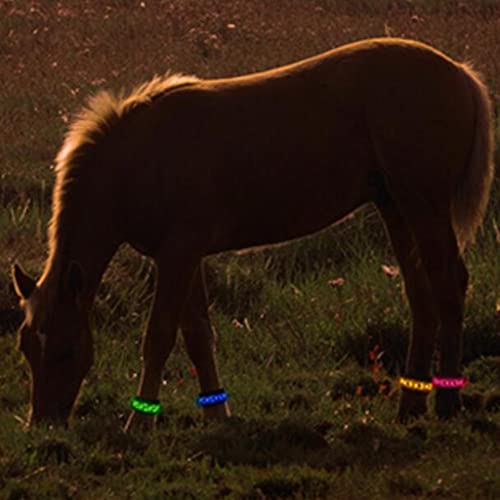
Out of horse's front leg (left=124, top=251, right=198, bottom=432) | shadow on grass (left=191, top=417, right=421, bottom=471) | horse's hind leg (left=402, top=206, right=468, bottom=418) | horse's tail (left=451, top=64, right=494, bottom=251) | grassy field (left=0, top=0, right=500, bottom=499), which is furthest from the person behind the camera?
horse's tail (left=451, top=64, right=494, bottom=251)

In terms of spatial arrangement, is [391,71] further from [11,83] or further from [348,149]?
[11,83]

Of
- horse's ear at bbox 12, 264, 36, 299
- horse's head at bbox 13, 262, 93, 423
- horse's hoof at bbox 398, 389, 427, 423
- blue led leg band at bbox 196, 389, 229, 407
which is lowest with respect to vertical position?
horse's hoof at bbox 398, 389, 427, 423

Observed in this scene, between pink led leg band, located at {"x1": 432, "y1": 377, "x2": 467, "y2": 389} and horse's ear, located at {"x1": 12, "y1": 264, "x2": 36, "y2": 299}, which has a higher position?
horse's ear, located at {"x1": 12, "y1": 264, "x2": 36, "y2": 299}

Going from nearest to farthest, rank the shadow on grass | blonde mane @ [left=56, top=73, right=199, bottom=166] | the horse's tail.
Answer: the shadow on grass
blonde mane @ [left=56, top=73, right=199, bottom=166]
the horse's tail

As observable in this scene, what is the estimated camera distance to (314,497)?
20.8 ft

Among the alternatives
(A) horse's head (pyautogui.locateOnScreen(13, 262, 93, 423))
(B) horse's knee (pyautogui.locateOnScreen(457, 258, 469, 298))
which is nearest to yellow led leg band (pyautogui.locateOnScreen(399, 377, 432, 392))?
(B) horse's knee (pyautogui.locateOnScreen(457, 258, 469, 298))

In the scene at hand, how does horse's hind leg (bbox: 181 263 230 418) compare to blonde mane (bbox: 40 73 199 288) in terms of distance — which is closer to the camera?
blonde mane (bbox: 40 73 199 288)

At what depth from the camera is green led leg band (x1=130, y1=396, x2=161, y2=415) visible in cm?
715

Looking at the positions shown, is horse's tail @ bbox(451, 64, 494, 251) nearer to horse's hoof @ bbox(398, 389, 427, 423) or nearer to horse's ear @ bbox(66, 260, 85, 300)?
horse's hoof @ bbox(398, 389, 427, 423)

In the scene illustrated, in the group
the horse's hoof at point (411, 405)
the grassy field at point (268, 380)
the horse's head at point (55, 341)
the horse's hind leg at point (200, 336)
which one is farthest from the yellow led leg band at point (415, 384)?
the horse's head at point (55, 341)

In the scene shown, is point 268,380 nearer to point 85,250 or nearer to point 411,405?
point 411,405

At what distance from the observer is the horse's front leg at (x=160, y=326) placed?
7.09m

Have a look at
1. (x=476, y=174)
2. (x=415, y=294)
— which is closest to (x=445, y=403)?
(x=415, y=294)

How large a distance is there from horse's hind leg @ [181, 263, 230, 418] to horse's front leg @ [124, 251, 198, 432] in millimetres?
370
